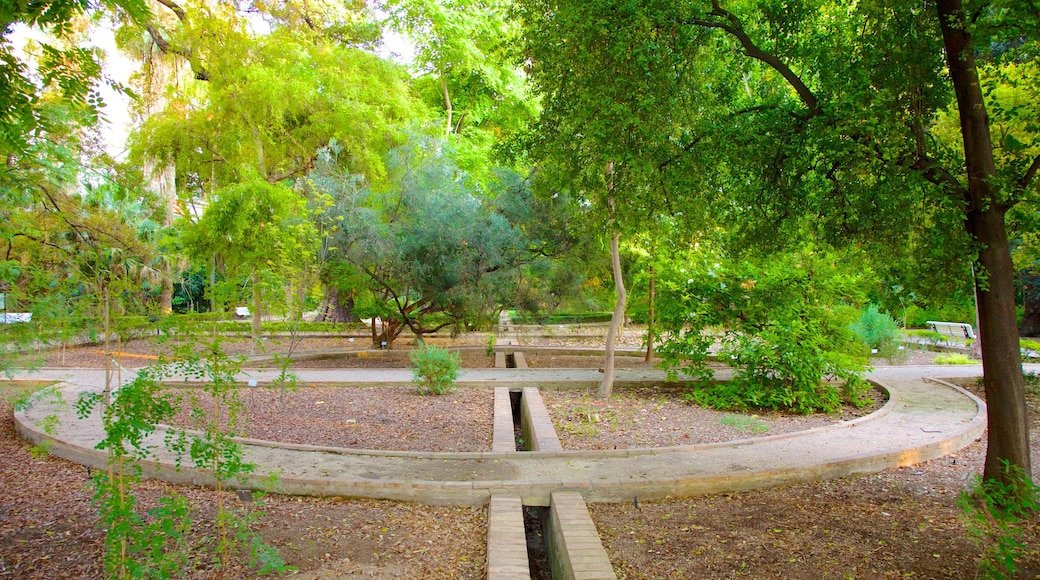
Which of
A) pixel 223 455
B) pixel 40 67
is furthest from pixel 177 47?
pixel 223 455

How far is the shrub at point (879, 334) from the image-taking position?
569 inches

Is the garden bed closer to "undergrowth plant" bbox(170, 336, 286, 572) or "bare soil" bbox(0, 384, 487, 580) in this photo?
"bare soil" bbox(0, 384, 487, 580)

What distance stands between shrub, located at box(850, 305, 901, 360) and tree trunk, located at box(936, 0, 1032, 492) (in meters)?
10.2

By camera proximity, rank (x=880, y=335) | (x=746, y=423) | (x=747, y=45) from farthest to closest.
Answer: (x=880, y=335)
(x=746, y=423)
(x=747, y=45)

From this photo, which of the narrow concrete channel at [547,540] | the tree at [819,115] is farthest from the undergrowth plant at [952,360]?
the narrow concrete channel at [547,540]

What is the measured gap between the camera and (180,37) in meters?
16.1

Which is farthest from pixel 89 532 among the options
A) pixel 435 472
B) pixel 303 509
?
pixel 435 472

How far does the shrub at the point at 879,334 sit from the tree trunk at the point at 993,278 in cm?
1025

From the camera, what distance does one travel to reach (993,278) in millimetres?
4719

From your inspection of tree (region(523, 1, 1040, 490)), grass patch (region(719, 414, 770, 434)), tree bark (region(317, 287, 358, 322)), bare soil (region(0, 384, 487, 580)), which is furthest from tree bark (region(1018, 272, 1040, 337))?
bare soil (region(0, 384, 487, 580))

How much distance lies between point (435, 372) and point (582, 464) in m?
4.39

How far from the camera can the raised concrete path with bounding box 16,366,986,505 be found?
5.29 meters

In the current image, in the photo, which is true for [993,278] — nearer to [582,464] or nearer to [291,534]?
[582,464]

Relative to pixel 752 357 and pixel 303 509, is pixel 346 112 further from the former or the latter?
pixel 303 509
